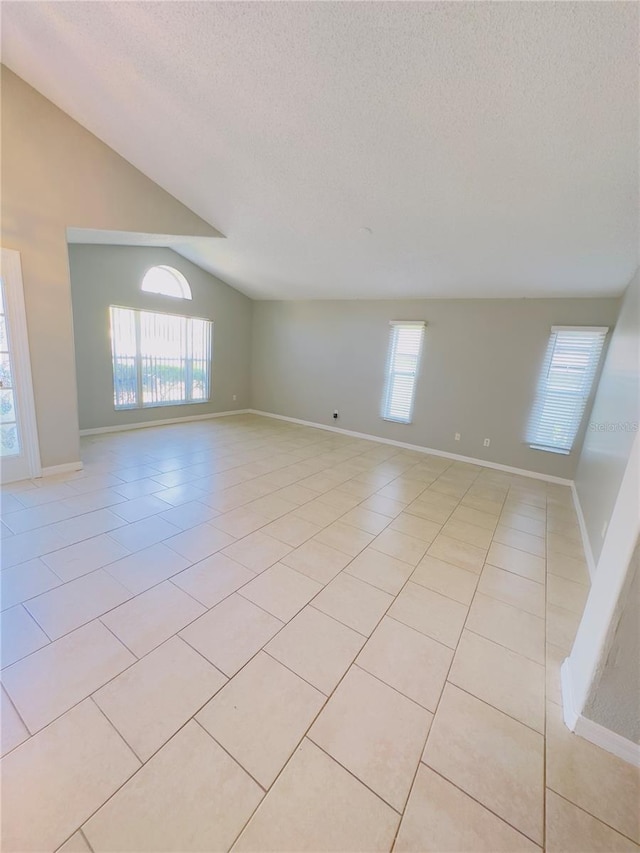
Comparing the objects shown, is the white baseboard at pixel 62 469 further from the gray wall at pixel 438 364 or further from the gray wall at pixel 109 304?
the gray wall at pixel 438 364

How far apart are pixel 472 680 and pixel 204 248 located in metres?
5.39

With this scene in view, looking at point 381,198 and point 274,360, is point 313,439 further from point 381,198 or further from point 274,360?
point 381,198

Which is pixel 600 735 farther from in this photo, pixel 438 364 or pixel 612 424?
pixel 438 364

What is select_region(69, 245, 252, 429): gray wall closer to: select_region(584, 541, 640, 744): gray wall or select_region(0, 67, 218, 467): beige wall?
select_region(0, 67, 218, 467): beige wall

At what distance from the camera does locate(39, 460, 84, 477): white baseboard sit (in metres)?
3.18

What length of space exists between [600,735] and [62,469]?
14.0ft

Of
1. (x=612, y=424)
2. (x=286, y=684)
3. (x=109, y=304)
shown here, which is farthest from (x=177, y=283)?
(x=612, y=424)

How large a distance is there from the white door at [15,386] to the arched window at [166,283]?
90.4 inches

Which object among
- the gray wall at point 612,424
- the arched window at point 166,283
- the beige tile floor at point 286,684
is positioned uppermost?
the arched window at point 166,283

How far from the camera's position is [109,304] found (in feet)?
14.8

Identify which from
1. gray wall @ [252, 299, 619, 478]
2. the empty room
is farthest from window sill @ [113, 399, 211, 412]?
gray wall @ [252, 299, 619, 478]

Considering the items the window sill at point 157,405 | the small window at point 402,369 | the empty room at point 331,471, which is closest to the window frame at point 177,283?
the empty room at point 331,471

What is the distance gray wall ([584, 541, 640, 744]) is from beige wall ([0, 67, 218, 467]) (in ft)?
13.8

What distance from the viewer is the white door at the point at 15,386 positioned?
2727 millimetres
